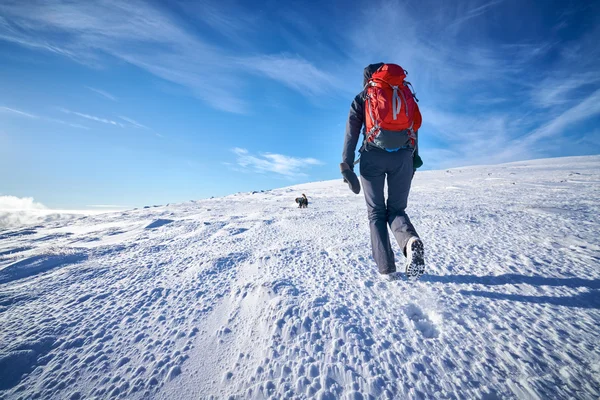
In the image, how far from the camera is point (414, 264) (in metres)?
2.12

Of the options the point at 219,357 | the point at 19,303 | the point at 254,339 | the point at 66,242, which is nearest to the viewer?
the point at 219,357

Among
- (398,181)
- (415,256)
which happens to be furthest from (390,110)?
(415,256)

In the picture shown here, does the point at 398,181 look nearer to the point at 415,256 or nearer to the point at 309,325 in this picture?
the point at 415,256

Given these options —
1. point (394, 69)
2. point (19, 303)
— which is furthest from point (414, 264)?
point (19, 303)

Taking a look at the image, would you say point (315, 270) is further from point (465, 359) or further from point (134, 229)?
point (134, 229)

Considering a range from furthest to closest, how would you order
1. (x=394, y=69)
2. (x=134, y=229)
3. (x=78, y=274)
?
(x=134, y=229) → (x=78, y=274) → (x=394, y=69)

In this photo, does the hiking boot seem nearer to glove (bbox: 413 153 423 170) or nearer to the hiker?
the hiker

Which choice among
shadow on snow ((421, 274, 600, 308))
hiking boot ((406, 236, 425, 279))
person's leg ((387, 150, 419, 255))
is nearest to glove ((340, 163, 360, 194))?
person's leg ((387, 150, 419, 255))

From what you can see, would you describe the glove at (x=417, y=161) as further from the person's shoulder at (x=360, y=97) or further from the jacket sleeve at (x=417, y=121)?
the person's shoulder at (x=360, y=97)

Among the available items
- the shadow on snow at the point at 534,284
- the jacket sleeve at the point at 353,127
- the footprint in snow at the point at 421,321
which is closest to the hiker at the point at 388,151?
the jacket sleeve at the point at 353,127

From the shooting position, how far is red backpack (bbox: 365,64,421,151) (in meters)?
2.39

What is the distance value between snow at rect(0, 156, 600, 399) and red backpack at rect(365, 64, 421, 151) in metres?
1.48

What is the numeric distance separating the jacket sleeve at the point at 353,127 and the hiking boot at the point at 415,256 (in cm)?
118

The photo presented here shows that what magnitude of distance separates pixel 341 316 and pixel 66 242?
6.01 meters
